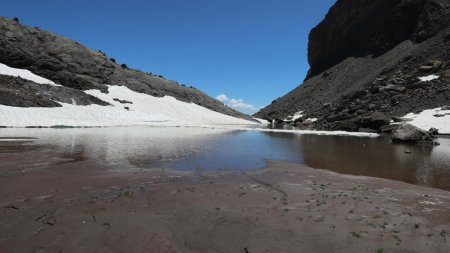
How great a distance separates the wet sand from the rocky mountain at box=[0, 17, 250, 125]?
40.0 metres

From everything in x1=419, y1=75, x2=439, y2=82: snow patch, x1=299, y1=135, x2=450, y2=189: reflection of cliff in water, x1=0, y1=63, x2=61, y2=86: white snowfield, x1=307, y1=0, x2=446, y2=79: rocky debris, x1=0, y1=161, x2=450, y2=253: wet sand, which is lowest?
x1=0, y1=161, x2=450, y2=253: wet sand

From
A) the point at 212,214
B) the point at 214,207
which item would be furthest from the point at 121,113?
the point at 212,214

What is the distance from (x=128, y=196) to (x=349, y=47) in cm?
13207

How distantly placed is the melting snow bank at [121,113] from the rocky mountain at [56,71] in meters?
1.94

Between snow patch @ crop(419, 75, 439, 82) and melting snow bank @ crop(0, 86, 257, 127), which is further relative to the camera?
snow patch @ crop(419, 75, 439, 82)

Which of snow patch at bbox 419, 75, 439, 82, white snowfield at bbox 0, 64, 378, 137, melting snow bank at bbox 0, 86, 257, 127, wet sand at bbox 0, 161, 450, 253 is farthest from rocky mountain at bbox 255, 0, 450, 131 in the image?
wet sand at bbox 0, 161, 450, 253

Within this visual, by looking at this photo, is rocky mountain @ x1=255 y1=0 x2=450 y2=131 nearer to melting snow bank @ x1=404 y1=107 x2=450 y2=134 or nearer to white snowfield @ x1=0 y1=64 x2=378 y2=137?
melting snow bank @ x1=404 y1=107 x2=450 y2=134

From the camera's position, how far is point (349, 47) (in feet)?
423

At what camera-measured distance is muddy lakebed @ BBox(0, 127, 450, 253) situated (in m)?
6.66

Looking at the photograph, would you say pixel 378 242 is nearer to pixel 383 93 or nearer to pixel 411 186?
pixel 411 186

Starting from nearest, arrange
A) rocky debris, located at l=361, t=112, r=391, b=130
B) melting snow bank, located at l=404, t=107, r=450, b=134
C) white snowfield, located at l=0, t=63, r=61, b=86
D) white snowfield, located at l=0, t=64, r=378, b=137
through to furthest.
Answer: white snowfield, located at l=0, t=64, r=378, b=137
melting snow bank, located at l=404, t=107, r=450, b=134
rocky debris, located at l=361, t=112, r=391, b=130
white snowfield, located at l=0, t=63, r=61, b=86

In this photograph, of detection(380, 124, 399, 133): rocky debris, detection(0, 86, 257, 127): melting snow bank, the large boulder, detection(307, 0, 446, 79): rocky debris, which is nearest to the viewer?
the large boulder

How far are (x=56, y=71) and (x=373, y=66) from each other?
81.1m

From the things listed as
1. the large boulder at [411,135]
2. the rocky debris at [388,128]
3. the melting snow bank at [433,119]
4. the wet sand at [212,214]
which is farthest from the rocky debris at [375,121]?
the wet sand at [212,214]
